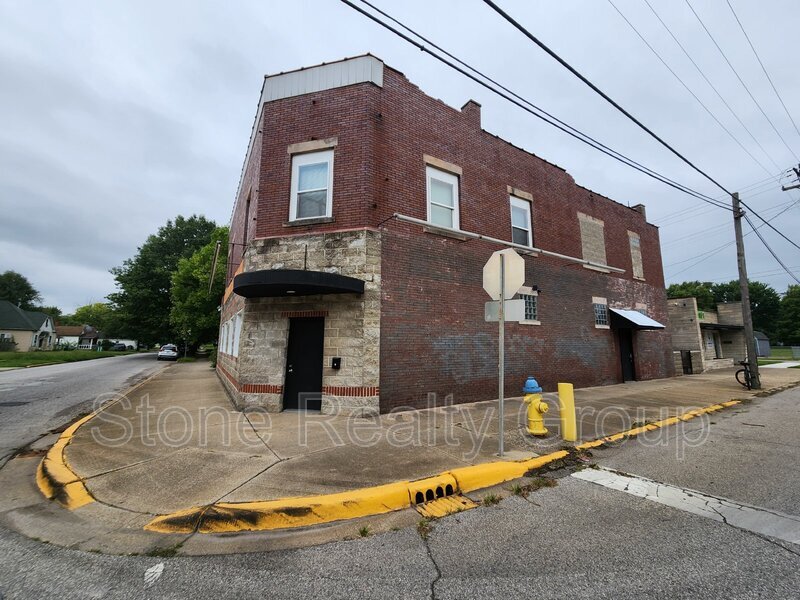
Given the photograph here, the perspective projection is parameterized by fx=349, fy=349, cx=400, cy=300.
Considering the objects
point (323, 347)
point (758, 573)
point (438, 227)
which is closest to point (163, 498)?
point (323, 347)

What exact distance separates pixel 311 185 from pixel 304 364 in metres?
4.54

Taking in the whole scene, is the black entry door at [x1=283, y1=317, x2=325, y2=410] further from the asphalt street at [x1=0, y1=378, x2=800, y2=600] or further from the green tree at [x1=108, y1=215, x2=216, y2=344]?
the green tree at [x1=108, y1=215, x2=216, y2=344]

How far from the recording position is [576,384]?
473 inches

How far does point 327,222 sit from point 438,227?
2.87m

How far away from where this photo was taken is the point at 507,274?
5344mm

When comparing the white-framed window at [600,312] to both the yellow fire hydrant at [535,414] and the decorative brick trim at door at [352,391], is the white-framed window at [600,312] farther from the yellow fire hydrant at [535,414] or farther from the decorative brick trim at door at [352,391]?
the decorative brick trim at door at [352,391]

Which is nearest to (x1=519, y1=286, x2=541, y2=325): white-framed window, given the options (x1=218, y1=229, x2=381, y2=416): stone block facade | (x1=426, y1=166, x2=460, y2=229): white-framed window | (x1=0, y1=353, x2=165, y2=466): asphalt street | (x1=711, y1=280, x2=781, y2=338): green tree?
(x1=426, y1=166, x2=460, y2=229): white-framed window

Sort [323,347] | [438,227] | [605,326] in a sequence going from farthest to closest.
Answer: [605,326]
[438,227]
[323,347]

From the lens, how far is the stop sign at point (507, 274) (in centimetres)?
526

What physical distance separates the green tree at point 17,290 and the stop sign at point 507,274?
102m

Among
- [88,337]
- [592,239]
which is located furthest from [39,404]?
[88,337]

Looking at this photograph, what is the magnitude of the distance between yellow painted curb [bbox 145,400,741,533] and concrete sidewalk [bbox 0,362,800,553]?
132mm

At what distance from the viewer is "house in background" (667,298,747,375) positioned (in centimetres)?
1925

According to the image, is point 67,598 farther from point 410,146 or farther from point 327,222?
point 410,146
